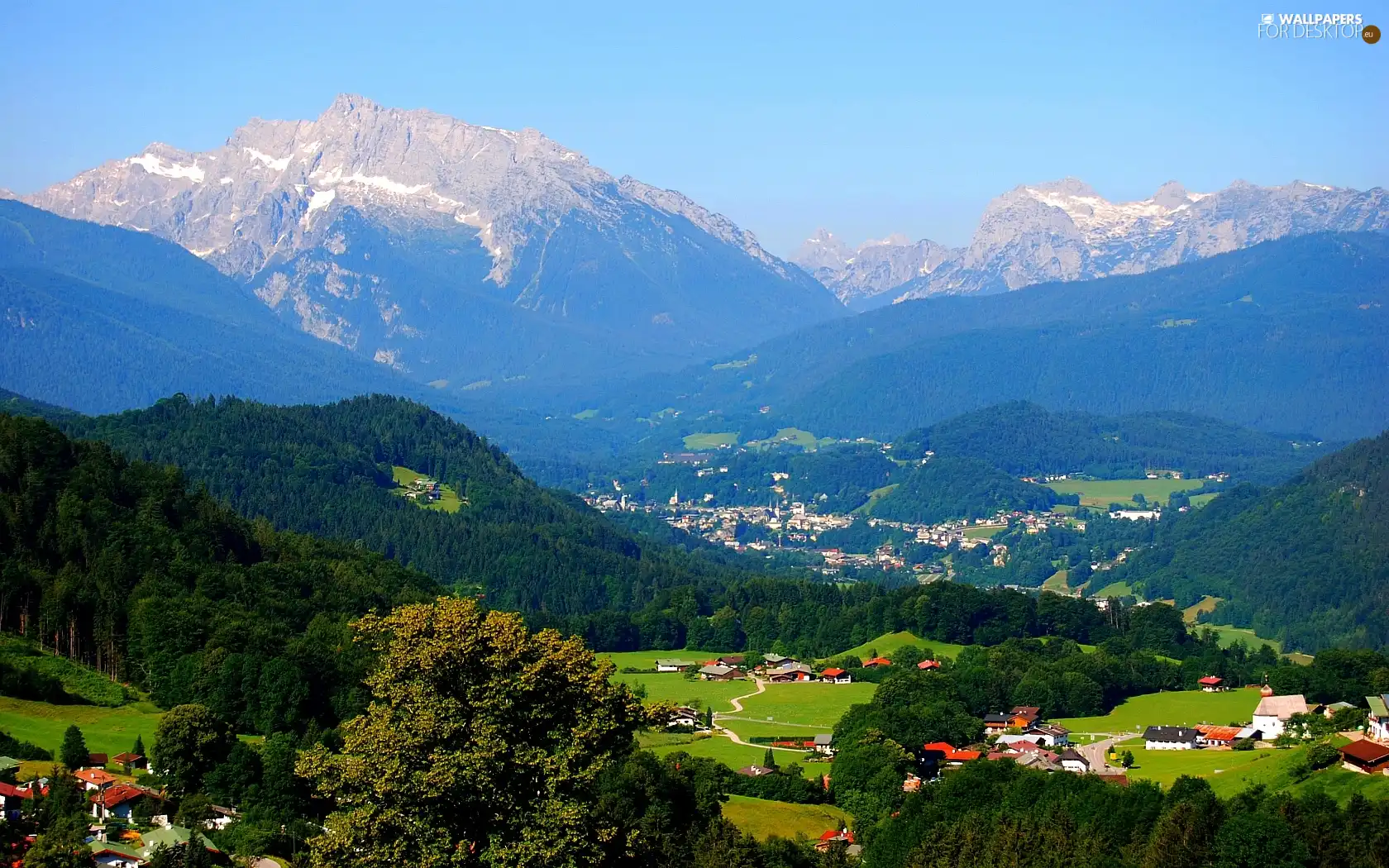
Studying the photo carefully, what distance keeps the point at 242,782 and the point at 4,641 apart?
22273 mm

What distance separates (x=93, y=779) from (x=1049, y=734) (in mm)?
43540

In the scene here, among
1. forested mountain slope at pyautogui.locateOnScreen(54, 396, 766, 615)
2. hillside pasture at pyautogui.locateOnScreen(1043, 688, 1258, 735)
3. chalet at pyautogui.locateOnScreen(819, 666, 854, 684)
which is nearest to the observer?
hillside pasture at pyautogui.locateOnScreen(1043, 688, 1258, 735)

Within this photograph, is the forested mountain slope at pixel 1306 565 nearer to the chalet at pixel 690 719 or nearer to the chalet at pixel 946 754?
the chalet at pixel 690 719

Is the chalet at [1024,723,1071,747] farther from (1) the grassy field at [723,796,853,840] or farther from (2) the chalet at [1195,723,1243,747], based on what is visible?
(1) the grassy field at [723,796,853,840]

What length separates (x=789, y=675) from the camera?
10425 cm

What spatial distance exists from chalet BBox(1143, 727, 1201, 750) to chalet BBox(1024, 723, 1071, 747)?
365cm

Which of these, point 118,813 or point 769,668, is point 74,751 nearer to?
point 118,813

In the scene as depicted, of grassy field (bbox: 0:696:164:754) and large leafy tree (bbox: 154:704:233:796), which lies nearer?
large leafy tree (bbox: 154:704:233:796)

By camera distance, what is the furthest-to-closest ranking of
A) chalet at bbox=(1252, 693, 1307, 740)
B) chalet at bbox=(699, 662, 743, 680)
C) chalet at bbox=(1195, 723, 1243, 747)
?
chalet at bbox=(699, 662, 743, 680), chalet at bbox=(1195, 723, 1243, 747), chalet at bbox=(1252, 693, 1307, 740)

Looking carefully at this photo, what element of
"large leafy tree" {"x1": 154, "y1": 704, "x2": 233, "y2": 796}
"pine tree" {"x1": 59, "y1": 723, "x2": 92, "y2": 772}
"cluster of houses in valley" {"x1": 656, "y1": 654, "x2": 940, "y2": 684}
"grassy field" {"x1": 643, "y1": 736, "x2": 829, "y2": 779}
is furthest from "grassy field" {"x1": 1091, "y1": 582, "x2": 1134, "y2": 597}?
"pine tree" {"x1": 59, "y1": 723, "x2": 92, "y2": 772}

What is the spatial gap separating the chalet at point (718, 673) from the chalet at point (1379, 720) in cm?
4428

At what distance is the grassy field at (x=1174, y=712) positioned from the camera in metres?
84.0

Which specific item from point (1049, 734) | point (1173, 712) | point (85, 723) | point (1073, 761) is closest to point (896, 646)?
point (1173, 712)

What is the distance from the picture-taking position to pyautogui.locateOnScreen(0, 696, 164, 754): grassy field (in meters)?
60.7
